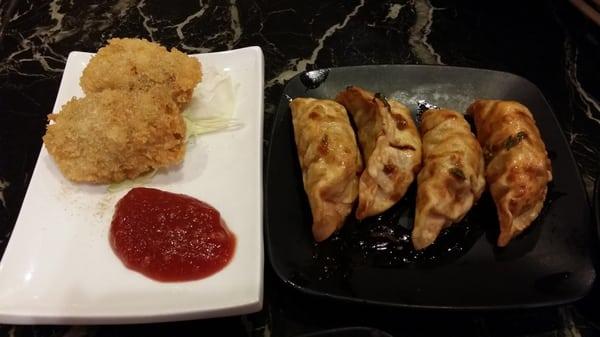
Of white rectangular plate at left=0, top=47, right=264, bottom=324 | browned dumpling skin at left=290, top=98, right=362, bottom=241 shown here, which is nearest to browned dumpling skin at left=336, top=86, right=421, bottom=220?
browned dumpling skin at left=290, top=98, right=362, bottom=241

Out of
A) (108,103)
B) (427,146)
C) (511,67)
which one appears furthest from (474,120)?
(108,103)

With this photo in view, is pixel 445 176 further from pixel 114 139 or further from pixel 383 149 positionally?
pixel 114 139

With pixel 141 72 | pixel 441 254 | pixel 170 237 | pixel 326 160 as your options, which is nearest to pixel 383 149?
pixel 326 160

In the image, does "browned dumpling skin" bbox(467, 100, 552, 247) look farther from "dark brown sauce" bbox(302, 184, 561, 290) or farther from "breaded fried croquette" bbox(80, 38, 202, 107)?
"breaded fried croquette" bbox(80, 38, 202, 107)

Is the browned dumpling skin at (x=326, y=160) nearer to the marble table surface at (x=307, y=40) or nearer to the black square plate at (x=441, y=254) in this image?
the black square plate at (x=441, y=254)

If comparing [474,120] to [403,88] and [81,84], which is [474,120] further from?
[81,84]

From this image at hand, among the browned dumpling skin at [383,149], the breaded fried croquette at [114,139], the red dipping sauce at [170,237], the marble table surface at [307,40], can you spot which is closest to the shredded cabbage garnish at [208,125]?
the breaded fried croquette at [114,139]
